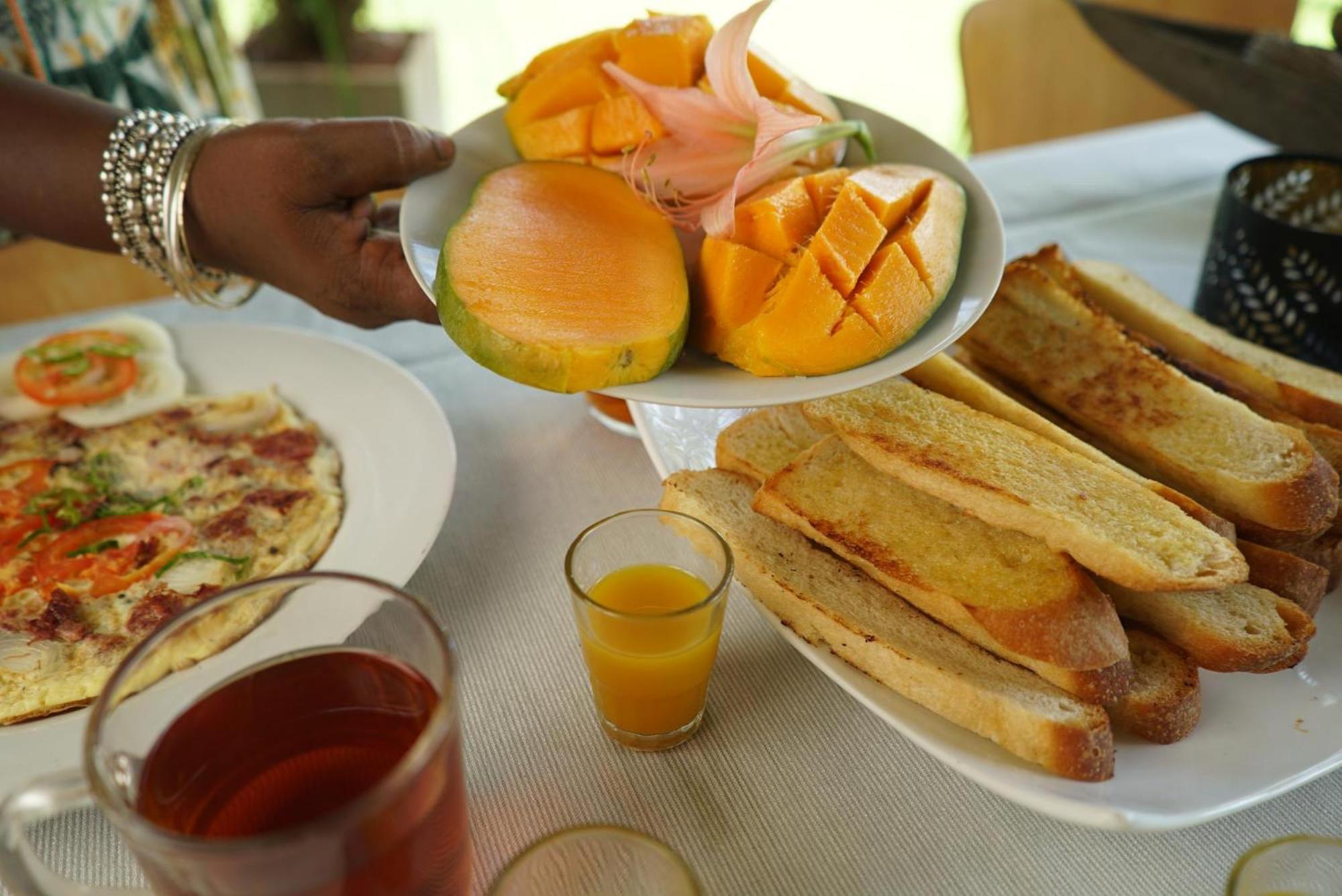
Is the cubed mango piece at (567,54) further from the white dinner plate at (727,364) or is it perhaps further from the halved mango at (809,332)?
the halved mango at (809,332)

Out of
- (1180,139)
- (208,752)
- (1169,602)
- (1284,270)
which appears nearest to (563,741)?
(208,752)

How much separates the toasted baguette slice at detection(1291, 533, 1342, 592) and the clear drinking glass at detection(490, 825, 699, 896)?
2.82 feet

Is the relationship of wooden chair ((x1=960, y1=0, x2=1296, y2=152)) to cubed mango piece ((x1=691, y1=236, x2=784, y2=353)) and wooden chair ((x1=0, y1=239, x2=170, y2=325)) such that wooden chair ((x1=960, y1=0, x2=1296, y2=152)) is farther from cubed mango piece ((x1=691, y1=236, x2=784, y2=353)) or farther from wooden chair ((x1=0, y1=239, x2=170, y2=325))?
wooden chair ((x1=0, y1=239, x2=170, y2=325))

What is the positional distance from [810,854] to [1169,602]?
18.7 inches

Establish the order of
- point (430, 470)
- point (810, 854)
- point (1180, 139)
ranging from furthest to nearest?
point (1180, 139)
point (430, 470)
point (810, 854)

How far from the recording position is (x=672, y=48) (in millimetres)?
1232

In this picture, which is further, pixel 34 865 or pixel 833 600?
pixel 833 600

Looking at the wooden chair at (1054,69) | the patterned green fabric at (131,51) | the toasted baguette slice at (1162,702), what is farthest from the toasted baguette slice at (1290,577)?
the patterned green fabric at (131,51)

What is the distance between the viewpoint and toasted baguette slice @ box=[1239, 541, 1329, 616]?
3.46 feet

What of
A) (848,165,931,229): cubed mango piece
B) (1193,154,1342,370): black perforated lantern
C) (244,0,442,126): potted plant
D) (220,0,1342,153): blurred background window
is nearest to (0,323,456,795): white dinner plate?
(848,165,931,229): cubed mango piece

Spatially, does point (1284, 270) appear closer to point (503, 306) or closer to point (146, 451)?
point (503, 306)

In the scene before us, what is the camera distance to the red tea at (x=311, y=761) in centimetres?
67

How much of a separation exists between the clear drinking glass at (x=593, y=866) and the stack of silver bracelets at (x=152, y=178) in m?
1.04

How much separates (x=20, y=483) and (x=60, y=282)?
1.50m
